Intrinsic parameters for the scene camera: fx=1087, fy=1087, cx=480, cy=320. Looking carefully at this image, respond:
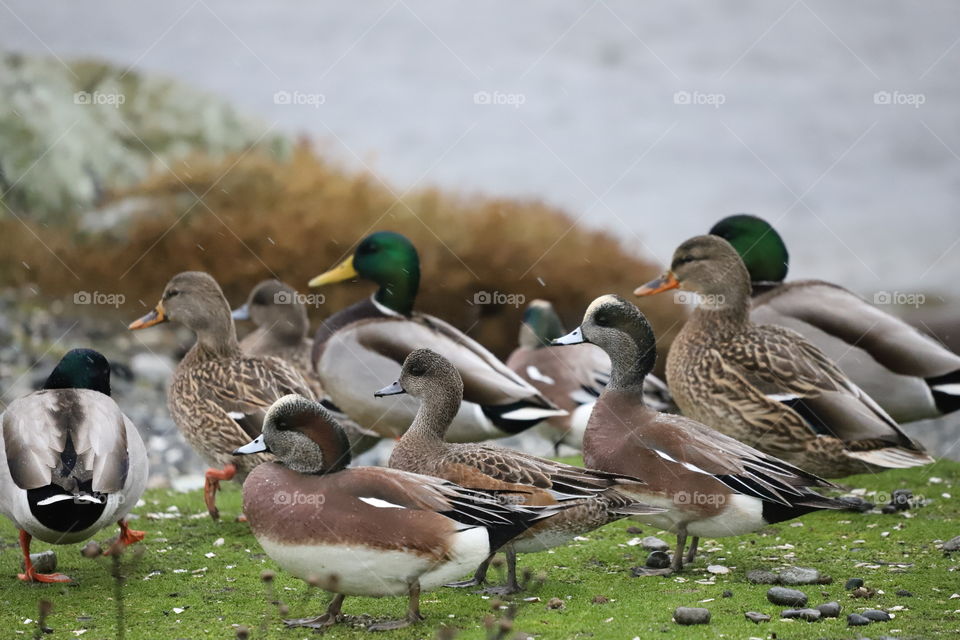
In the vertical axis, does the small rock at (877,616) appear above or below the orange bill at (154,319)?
below

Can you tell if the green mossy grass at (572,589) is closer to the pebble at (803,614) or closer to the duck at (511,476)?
the pebble at (803,614)

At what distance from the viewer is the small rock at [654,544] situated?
551 cm

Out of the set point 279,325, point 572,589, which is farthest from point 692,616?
point 279,325

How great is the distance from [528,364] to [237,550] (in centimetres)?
346

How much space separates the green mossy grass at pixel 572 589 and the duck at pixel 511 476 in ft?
0.89

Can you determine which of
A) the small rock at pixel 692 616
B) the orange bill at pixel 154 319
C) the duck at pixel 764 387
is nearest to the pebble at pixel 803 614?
the small rock at pixel 692 616

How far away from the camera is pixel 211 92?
A: 15.4 metres

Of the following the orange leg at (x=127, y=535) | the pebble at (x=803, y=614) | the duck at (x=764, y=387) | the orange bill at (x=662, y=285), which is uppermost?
the orange bill at (x=662, y=285)

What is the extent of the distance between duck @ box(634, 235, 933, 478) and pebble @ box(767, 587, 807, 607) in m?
1.57

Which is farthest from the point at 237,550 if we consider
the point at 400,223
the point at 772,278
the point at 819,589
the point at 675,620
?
the point at 400,223

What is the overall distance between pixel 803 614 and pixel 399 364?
12.5 ft

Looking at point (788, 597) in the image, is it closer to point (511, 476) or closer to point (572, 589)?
point (572, 589)

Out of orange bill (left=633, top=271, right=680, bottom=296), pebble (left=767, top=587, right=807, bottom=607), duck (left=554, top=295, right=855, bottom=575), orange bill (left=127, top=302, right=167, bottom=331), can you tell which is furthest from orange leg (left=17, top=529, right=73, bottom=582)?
orange bill (left=633, top=271, right=680, bottom=296)

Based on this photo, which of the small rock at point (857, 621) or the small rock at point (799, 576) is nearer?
the small rock at point (857, 621)
